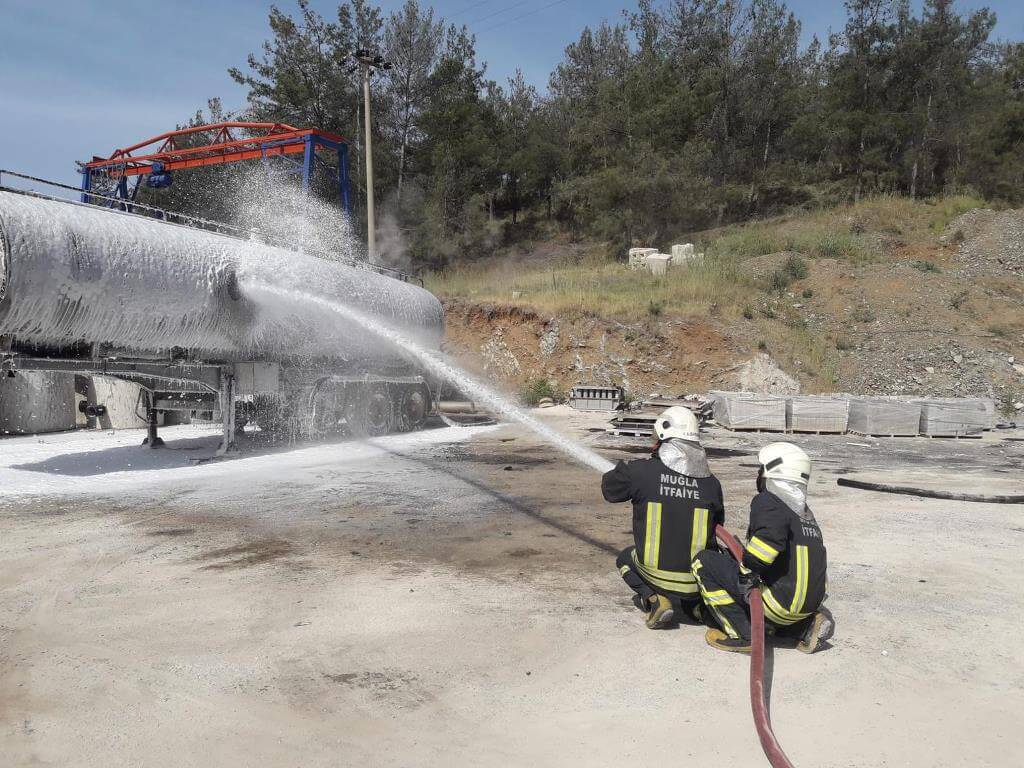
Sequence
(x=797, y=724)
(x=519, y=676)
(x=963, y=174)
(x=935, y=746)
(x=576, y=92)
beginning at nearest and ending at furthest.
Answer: (x=935, y=746) < (x=797, y=724) < (x=519, y=676) < (x=963, y=174) < (x=576, y=92)

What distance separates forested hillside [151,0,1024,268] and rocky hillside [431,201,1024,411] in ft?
21.1

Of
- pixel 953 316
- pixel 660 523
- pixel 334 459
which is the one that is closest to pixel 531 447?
pixel 334 459

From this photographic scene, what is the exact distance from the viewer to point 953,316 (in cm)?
2452

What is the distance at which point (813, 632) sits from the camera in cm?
397

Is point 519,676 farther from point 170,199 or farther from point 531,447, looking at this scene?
point 170,199

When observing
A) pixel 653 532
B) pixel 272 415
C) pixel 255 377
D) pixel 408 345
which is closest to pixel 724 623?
pixel 653 532

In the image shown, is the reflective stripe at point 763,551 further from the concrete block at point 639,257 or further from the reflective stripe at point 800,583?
the concrete block at point 639,257


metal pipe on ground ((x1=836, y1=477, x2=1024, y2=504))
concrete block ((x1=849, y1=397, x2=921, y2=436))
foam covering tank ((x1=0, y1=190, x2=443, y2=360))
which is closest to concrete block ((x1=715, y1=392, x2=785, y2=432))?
concrete block ((x1=849, y1=397, x2=921, y2=436))

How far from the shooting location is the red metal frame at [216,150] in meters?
19.9

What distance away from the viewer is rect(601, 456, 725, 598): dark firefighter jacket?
412cm

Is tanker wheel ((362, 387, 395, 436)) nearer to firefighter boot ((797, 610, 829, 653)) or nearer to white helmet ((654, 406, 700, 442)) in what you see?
white helmet ((654, 406, 700, 442))

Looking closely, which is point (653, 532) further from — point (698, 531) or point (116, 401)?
point (116, 401)

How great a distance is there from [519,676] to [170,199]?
3895 cm

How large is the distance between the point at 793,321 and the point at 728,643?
23.5 metres
